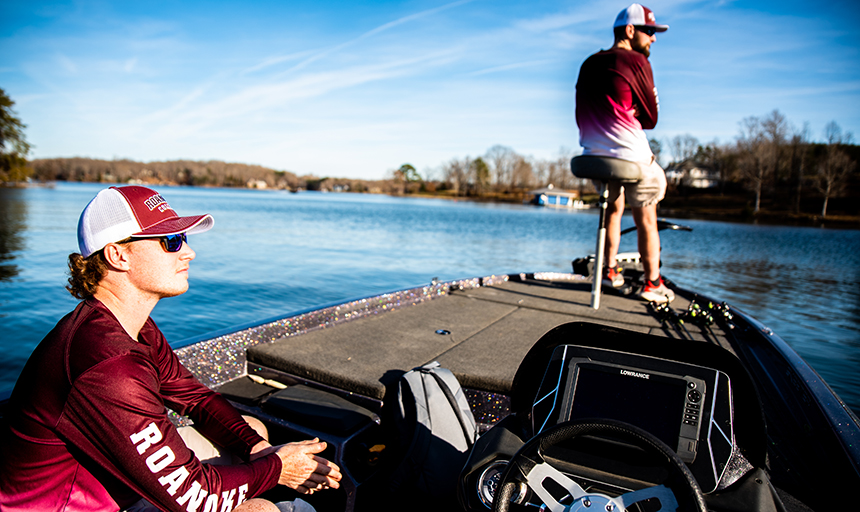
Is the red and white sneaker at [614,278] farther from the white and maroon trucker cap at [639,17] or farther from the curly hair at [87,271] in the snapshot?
the curly hair at [87,271]

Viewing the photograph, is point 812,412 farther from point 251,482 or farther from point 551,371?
point 251,482

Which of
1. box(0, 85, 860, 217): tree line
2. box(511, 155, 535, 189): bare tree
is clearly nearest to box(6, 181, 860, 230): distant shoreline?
box(0, 85, 860, 217): tree line

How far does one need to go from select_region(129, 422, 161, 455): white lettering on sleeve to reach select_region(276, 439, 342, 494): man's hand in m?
0.50

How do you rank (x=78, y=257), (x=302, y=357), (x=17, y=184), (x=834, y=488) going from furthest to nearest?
1. (x=17, y=184)
2. (x=302, y=357)
3. (x=834, y=488)
4. (x=78, y=257)

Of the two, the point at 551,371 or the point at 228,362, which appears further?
the point at 228,362

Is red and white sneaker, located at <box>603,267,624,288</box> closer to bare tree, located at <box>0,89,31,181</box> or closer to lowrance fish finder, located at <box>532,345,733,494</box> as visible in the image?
lowrance fish finder, located at <box>532,345,733,494</box>

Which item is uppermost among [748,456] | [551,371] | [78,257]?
[78,257]

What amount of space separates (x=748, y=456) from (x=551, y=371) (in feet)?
2.26

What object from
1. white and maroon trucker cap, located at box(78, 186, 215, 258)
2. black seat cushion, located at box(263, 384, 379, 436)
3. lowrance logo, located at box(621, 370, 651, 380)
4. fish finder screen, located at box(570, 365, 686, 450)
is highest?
white and maroon trucker cap, located at box(78, 186, 215, 258)

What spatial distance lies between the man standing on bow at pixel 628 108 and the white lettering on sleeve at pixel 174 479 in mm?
3913

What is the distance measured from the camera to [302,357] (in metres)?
2.99

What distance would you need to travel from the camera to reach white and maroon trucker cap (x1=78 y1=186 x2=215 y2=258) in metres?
1.59

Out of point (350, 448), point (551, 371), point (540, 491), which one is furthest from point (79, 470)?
point (551, 371)

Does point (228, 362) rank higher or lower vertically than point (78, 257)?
lower
